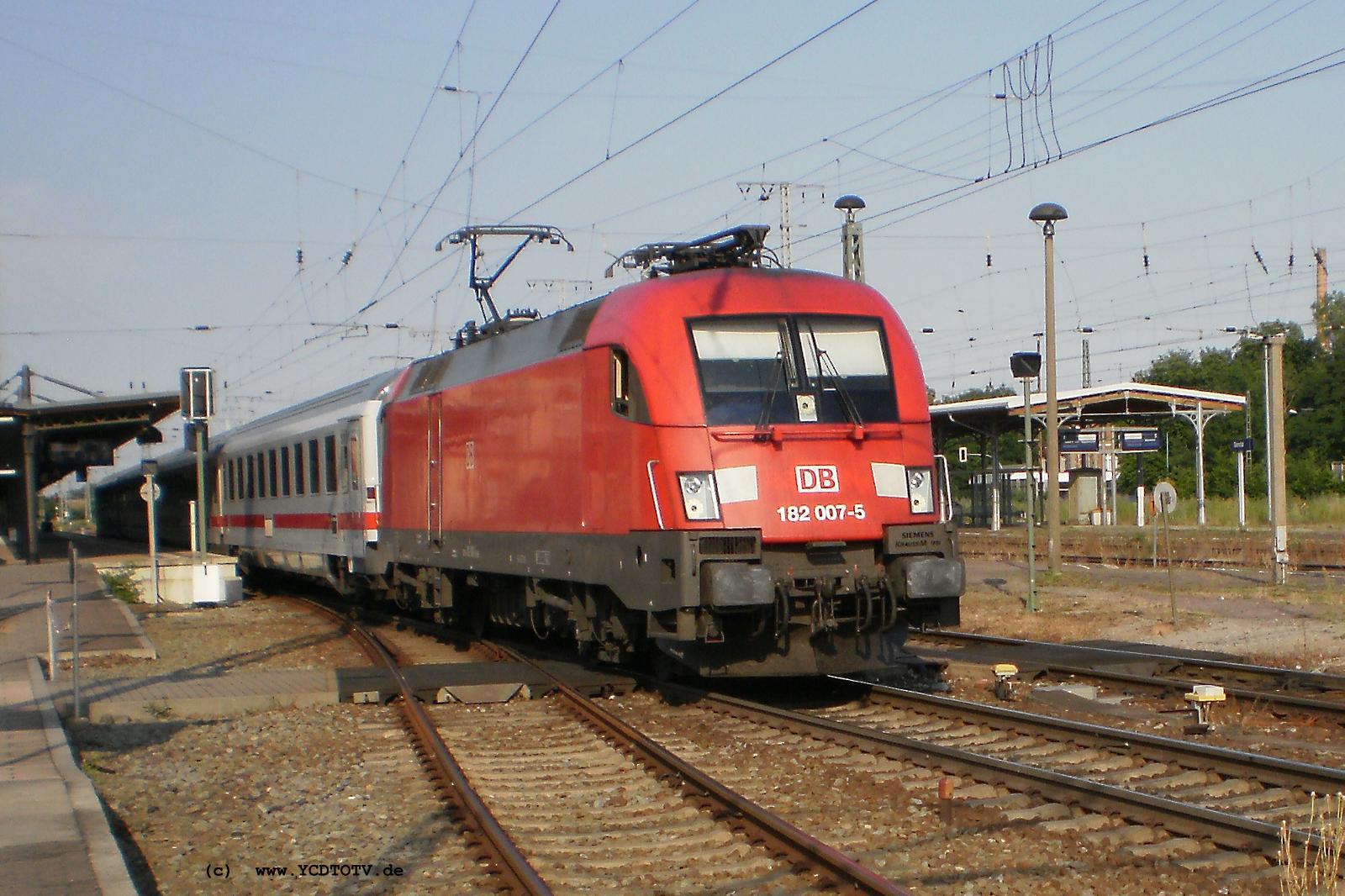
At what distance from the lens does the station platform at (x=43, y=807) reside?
626 centimetres

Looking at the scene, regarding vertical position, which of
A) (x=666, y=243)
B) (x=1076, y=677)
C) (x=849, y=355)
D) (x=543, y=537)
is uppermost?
(x=666, y=243)

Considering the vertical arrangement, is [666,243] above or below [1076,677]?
above

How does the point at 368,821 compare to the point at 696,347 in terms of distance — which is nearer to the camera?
the point at 368,821

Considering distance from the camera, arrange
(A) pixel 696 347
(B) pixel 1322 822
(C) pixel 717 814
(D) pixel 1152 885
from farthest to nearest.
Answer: (A) pixel 696 347, (C) pixel 717 814, (B) pixel 1322 822, (D) pixel 1152 885

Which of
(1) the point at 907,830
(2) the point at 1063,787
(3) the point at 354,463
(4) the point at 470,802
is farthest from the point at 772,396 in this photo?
(3) the point at 354,463

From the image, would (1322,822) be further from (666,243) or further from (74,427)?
(74,427)

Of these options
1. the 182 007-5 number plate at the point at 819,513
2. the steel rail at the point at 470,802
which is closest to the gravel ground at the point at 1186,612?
the 182 007-5 number plate at the point at 819,513

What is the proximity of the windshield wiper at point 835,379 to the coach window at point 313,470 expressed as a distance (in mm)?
12861

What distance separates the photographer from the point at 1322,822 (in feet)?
22.9

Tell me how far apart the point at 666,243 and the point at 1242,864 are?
8.52 m

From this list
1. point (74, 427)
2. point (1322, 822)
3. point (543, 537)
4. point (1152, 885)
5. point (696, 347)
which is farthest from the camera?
point (74, 427)

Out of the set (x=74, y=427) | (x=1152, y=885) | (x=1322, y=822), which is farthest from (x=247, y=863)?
(x=74, y=427)

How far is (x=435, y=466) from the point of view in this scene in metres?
16.4

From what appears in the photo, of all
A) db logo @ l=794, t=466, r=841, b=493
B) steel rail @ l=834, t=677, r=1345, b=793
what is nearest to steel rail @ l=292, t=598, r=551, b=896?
db logo @ l=794, t=466, r=841, b=493
